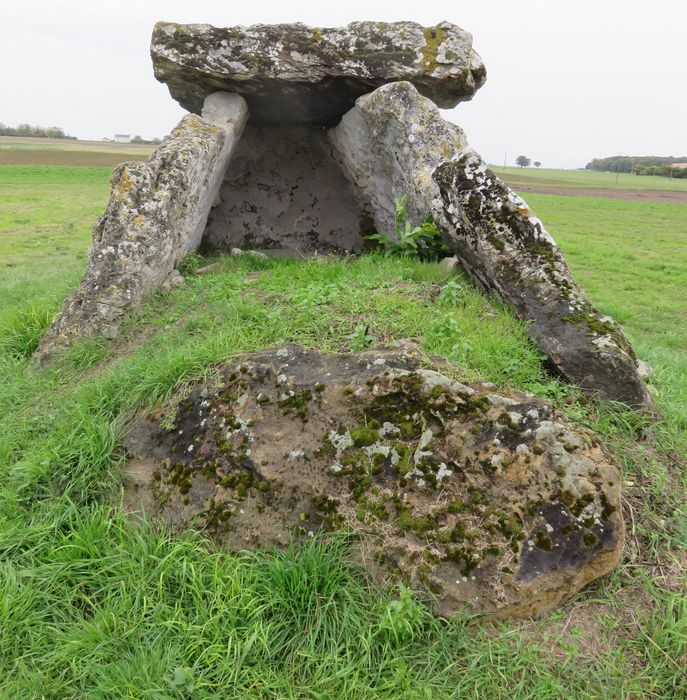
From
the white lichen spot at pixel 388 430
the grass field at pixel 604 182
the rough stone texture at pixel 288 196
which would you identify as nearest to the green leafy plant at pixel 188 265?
the rough stone texture at pixel 288 196

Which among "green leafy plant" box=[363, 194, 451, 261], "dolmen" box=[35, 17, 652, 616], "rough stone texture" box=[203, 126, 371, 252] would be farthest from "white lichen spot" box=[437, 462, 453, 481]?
"rough stone texture" box=[203, 126, 371, 252]

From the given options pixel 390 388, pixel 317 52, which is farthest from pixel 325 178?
pixel 390 388

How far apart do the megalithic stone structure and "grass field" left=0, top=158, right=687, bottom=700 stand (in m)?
0.37

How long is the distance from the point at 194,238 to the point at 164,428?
14.5 ft

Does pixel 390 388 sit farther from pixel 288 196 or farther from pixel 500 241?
pixel 288 196

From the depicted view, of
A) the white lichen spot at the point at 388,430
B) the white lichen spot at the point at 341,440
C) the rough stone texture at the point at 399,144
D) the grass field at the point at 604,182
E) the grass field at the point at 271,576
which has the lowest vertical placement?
the grass field at the point at 604,182

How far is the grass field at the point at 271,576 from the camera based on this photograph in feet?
9.97

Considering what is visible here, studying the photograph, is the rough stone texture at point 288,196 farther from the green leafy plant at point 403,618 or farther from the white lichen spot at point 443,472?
the green leafy plant at point 403,618

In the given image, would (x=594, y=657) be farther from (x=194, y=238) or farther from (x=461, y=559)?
(x=194, y=238)

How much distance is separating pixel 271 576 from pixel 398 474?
1007 millimetres

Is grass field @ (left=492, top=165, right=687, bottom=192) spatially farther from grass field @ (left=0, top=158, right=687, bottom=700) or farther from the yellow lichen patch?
grass field @ (left=0, top=158, right=687, bottom=700)

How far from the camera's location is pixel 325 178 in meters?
10.3

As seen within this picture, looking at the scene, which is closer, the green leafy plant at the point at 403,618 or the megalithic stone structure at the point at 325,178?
the green leafy plant at the point at 403,618

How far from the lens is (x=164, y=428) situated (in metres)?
4.36
